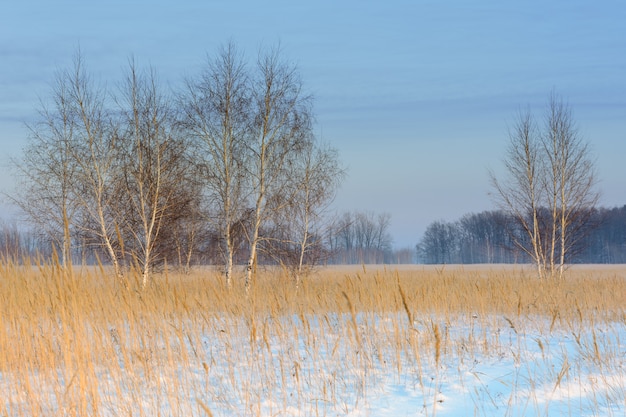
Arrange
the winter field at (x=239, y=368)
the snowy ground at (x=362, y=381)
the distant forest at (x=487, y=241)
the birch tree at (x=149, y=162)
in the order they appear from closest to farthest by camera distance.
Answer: the winter field at (x=239, y=368)
the snowy ground at (x=362, y=381)
the birch tree at (x=149, y=162)
the distant forest at (x=487, y=241)

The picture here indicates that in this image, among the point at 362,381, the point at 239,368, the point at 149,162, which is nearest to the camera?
Answer: the point at 362,381

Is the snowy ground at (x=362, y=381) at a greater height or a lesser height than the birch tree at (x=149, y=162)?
lesser

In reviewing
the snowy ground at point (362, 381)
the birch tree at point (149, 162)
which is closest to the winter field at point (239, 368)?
the snowy ground at point (362, 381)

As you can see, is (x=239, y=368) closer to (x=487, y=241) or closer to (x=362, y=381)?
(x=362, y=381)

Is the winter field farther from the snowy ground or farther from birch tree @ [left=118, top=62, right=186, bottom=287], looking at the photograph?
birch tree @ [left=118, top=62, right=186, bottom=287]

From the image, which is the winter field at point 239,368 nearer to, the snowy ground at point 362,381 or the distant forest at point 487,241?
the snowy ground at point 362,381

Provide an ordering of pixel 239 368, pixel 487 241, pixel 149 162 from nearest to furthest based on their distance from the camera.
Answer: pixel 239 368 → pixel 149 162 → pixel 487 241

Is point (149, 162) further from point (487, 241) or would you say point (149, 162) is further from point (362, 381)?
point (487, 241)

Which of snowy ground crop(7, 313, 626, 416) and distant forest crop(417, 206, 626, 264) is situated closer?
snowy ground crop(7, 313, 626, 416)

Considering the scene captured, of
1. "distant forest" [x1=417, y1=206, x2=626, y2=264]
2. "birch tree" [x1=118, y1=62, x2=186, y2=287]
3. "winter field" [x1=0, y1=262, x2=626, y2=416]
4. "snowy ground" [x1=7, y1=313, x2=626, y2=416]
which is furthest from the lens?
"distant forest" [x1=417, y1=206, x2=626, y2=264]

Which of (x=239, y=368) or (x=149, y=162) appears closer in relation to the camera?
(x=239, y=368)

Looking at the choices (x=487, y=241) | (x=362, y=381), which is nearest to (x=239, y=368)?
(x=362, y=381)

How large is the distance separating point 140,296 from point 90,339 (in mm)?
661

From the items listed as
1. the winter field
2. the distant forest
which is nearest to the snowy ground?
the winter field
